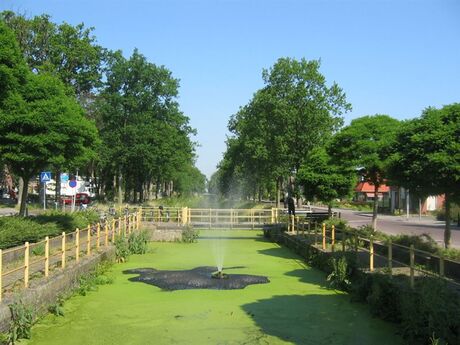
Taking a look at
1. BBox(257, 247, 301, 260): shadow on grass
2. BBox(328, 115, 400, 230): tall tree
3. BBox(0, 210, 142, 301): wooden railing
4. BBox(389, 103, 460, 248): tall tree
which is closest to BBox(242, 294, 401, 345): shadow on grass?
BBox(389, 103, 460, 248): tall tree

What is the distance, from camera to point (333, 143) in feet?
66.6

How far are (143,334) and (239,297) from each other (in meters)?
3.45

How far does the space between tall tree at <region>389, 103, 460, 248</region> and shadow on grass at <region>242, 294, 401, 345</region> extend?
115 inches

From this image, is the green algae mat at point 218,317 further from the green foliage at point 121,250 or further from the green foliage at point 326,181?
the green foliage at point 326,181

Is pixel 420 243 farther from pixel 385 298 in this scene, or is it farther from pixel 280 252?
pixel 280 252

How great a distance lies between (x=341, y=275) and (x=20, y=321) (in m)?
7.18

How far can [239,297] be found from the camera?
1188 cm

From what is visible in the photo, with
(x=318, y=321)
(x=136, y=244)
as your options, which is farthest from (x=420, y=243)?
(x=136, y=244)

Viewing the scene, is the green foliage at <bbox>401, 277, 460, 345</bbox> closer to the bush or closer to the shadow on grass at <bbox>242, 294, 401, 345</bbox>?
the shadow on grass at <bbox>242, 294, 401, 345</bbox>

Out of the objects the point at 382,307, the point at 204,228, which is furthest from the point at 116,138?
the point at 382,307

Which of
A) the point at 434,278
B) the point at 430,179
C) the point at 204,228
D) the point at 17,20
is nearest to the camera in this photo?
the point at 434,278

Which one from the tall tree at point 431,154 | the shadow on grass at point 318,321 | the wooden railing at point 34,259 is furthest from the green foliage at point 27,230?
the tall tree at point 431,154

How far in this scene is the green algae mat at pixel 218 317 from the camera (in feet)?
28.1

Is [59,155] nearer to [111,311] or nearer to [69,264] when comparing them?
[69,264]
